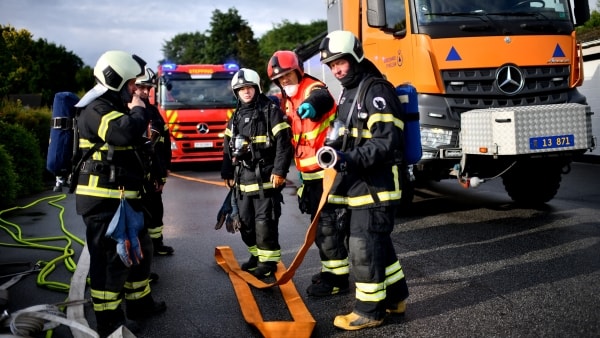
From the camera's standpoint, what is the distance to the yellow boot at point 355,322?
3.80 metres

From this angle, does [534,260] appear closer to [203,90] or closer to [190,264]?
[190,264]

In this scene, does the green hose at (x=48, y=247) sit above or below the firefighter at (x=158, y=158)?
below

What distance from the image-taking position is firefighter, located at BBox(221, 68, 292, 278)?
5074 millimetres

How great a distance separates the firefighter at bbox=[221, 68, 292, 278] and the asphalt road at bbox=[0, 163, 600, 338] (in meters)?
0.43

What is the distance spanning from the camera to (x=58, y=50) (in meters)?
54.2

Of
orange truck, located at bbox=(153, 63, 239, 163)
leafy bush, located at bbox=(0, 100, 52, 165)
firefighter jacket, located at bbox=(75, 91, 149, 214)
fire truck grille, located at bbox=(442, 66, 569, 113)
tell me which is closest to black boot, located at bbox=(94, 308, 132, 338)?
firefighter jacket, located at bbox=(75, 91, 149, 214)

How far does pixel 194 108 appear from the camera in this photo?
13.9 m

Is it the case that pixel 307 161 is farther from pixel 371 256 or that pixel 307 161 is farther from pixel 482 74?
pixel 482 74

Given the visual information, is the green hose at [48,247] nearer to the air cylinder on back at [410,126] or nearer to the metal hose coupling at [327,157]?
the metal hose coupling at [327,157]

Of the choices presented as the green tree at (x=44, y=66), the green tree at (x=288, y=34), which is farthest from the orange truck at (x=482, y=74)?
the green tree at (x=288, y=34)

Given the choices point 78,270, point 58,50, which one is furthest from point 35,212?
point 58,50

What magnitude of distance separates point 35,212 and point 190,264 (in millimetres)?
4367

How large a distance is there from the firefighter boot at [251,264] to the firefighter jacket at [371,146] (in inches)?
67.4

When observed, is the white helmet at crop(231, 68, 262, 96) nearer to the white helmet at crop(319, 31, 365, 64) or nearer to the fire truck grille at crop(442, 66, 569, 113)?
the white helmet at crop(319, 31, 365, 64)
